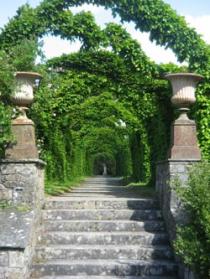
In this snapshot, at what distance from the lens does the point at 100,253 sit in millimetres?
7820

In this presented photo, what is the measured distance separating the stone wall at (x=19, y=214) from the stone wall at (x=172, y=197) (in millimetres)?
2086

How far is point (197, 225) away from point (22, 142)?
3.11 meters

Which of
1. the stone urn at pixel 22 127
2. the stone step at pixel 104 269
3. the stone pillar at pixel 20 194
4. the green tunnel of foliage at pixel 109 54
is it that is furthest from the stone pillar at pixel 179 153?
the stone urn at pixel 22 127

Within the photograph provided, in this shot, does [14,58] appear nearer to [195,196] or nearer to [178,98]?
[178,98]

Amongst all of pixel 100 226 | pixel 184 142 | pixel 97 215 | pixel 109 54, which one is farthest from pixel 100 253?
pixel 109 54

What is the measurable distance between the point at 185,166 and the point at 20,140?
8.83 feet

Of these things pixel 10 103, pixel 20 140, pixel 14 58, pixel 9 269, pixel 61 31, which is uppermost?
pixel 61 31

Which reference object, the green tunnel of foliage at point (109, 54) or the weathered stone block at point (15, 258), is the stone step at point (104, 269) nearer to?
the weathered stone block at point (15, 258)

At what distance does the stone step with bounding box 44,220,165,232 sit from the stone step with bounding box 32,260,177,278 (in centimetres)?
104

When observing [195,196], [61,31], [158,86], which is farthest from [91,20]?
[195,196]

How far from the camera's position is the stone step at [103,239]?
8.15m

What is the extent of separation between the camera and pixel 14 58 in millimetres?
9125

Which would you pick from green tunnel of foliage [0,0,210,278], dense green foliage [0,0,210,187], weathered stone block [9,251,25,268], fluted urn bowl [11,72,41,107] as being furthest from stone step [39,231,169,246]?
dense green foliage [0,0,210,187]

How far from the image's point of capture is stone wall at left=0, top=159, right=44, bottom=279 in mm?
6926
